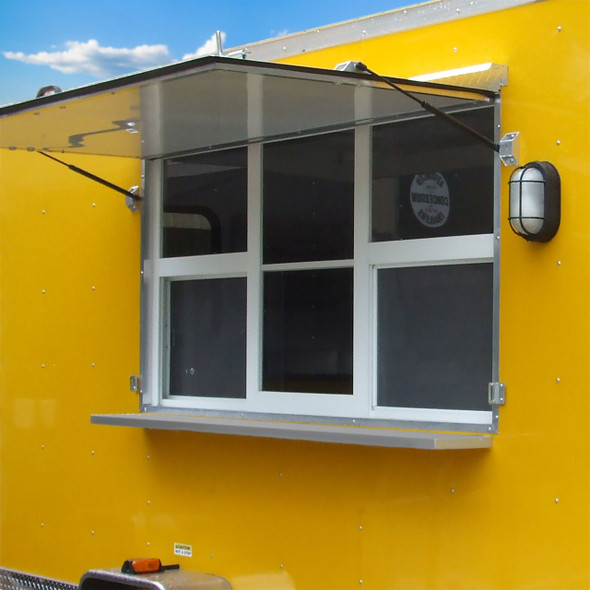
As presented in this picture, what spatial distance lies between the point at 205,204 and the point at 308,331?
87cm

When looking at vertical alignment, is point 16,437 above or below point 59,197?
below

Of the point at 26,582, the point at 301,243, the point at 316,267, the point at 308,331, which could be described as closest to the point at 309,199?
the point at 301,243

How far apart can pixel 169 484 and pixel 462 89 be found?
7.35 ft

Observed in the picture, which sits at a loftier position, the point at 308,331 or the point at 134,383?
the point at 308,331

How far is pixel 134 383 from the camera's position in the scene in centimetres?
521

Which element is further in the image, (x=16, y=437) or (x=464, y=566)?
(x=16, y=437)

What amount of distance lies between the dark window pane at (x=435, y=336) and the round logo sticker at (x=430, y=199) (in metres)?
0.18

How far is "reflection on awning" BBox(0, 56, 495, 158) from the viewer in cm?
361

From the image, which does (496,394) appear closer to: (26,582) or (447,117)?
(447,117)

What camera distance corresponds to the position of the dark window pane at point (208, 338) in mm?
4902

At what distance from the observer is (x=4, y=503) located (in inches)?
231

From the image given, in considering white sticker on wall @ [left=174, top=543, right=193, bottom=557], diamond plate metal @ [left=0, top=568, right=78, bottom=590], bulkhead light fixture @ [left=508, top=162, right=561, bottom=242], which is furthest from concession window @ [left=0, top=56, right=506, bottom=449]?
diamond plate metal @ [left=0, top=568, right=78, bottom=590]

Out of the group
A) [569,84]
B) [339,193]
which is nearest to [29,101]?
[339,193]

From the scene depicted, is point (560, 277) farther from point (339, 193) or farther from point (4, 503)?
point (4, 503)
